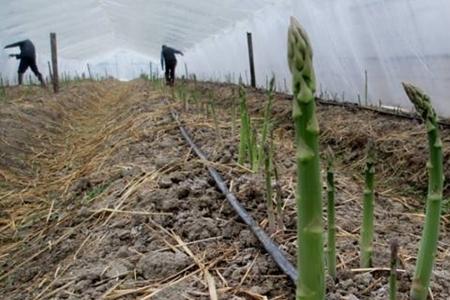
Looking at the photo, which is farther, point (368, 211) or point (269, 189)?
point (269, 189)

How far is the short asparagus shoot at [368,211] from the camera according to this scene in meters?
1.01

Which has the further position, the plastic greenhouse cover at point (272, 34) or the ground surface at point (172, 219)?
the plastic greenhouse cover at point (272, 34)

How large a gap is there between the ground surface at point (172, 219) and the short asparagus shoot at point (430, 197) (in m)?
0.29

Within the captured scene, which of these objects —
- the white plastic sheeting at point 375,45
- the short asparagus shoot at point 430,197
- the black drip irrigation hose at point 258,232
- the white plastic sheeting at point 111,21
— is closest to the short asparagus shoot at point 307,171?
the short asparagus shoot at point 430,197

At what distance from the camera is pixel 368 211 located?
1.07 metres

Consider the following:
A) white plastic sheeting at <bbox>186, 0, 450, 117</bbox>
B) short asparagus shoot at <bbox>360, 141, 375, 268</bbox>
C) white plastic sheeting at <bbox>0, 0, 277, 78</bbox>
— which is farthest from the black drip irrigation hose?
white plastic sheeting at <bbox>0, 0, 277, 78</bbox>

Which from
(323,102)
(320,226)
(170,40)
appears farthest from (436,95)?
(170,40)

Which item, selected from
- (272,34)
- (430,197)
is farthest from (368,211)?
(272,34)

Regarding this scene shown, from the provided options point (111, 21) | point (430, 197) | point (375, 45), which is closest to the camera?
point (430, 197)

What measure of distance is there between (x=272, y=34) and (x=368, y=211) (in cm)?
763

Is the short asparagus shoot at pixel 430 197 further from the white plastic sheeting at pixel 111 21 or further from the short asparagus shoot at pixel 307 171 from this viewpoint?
the white plastic sheeting at pixel 111 21

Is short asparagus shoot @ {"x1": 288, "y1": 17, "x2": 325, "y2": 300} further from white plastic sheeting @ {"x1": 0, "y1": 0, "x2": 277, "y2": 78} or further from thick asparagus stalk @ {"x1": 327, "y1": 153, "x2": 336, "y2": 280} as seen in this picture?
white plastic sheeting @ {"x1": 0, "y1": 0, "x2": 277, "y2": 78}

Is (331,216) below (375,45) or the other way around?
below

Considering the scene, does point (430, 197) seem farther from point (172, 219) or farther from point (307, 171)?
point (172, 219)
